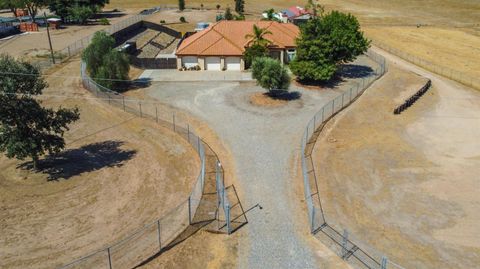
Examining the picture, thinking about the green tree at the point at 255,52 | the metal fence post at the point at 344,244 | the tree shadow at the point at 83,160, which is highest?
the green tree at the point at 255,52

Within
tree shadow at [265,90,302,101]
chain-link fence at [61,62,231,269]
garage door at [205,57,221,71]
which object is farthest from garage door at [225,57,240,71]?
chain-link fence at [61,62,231,269]

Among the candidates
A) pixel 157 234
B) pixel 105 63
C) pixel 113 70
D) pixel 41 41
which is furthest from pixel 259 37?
pixel 41 41

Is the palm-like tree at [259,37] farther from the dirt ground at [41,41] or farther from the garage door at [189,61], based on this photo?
the dirt ground at [41,41]

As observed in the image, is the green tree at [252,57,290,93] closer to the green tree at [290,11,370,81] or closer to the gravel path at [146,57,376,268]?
the gravel path at [146,57,376,268]

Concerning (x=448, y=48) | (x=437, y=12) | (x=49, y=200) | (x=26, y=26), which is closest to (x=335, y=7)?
(x=437, y=12)

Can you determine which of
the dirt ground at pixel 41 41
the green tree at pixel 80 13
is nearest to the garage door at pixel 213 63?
the dirt ground at pixel 41 41

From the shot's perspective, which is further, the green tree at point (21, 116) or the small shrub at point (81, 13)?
the small shrub at point (81, 13)
